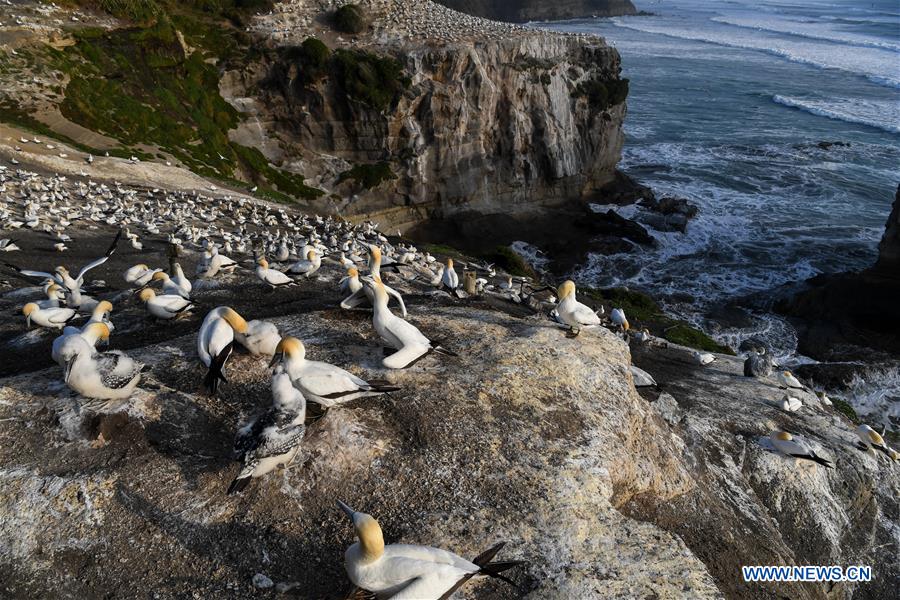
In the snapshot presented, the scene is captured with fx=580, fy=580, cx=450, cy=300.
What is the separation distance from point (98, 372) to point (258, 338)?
6.58 feet

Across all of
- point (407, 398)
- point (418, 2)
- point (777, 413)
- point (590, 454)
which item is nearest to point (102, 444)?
point (407, 398)

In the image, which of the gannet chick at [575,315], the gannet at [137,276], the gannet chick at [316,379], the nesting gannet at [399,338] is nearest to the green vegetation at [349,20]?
the gannet at [137,276]

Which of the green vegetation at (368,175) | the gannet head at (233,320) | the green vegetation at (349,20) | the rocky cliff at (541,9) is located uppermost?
the rocky cliff at (541,9)

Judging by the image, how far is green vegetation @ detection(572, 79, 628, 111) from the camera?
47531 mm

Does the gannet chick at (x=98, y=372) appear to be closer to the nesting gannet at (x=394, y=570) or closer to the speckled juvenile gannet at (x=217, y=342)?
the speckled juvenile gannet at (x=217, y=342)

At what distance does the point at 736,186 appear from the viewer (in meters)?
54.9

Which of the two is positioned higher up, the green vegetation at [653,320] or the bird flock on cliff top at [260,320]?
the bird flock on cliff top at [260,320]

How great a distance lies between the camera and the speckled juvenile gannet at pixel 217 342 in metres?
7.62

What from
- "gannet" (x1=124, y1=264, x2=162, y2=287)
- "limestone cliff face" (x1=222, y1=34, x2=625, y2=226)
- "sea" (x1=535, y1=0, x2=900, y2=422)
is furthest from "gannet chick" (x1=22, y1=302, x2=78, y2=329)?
"sea" (x1=535, y1=0, x2=900, y2=422)

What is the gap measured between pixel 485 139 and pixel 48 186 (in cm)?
2943

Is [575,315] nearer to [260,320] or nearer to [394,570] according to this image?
[260,320]

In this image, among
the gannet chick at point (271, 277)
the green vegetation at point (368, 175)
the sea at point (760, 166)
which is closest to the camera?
the gannet chick at point (271, 277)

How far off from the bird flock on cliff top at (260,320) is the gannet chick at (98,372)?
0.05ft

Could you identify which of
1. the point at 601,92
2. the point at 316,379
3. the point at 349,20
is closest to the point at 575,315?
the point at 316,379
